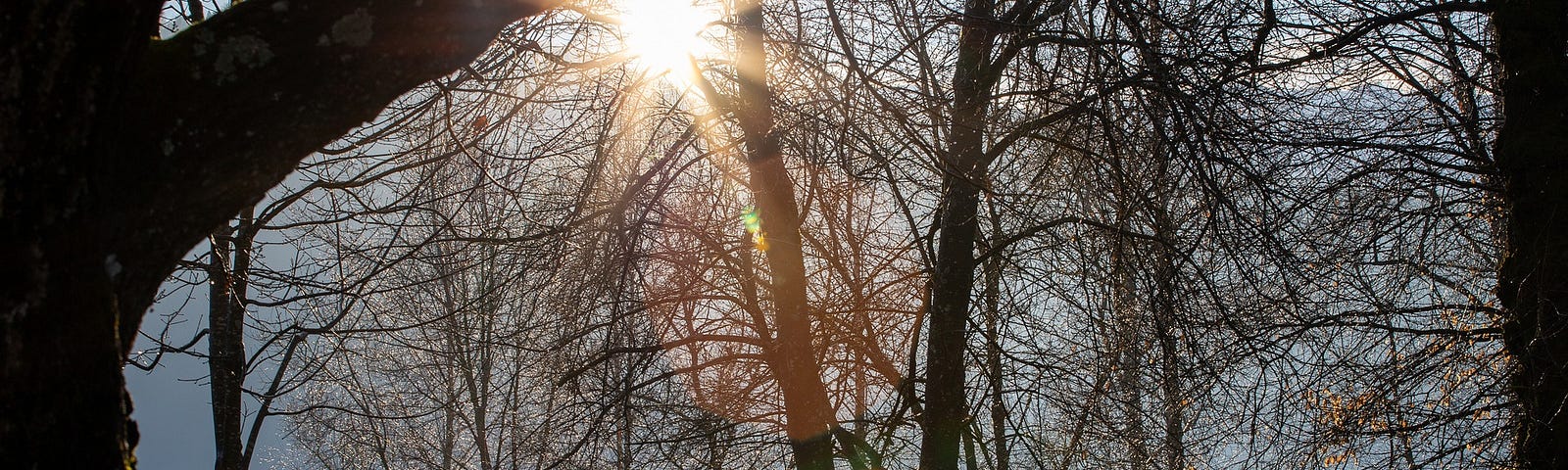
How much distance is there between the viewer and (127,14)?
160 cm

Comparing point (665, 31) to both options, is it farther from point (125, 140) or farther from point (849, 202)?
point (125, 140)

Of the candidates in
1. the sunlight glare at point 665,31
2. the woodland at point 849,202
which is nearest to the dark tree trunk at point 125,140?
the woodland at point 849,202

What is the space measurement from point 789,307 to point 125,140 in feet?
14.0

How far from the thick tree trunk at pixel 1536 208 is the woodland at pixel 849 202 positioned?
0.03 metres

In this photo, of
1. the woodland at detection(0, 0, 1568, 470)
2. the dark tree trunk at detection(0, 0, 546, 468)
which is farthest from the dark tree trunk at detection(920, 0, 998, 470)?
the dark tree trunk at detection(0, 0, 546, 468)

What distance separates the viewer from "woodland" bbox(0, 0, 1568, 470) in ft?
5.52

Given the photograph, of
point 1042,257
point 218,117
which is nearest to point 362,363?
point 1042,257

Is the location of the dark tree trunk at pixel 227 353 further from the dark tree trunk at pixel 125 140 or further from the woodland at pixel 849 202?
the dark tree trunk at pixel 125 140

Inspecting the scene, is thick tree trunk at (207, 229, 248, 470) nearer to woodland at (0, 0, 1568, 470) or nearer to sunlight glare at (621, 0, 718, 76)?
woodland at (0, 0, 1568, 470)

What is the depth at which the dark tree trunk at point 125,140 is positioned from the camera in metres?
1.47

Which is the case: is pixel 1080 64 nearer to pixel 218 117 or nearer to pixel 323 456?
pixel 218 117

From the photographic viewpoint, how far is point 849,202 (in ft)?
14.9

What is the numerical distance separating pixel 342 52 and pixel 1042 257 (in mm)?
4783

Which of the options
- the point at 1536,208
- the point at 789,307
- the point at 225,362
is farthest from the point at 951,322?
the point at 225,362
